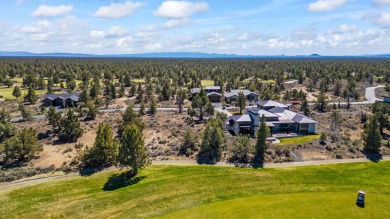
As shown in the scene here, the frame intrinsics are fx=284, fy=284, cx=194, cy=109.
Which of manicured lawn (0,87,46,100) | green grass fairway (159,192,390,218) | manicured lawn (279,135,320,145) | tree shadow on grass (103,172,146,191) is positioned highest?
manicured lawn (0,87,46,100)

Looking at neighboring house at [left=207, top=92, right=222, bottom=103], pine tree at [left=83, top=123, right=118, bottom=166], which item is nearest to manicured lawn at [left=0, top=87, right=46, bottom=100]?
neighboring house at [left=207, top=92, right=222, bottom=103]

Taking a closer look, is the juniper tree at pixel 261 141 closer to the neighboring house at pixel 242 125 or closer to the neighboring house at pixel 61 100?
the neighboring house at pixel 242 125

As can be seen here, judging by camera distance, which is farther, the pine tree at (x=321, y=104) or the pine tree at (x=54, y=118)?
the pine tree at (x=321, y=104)

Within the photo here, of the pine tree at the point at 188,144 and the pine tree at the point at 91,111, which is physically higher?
the pine tree at the point at 91,111

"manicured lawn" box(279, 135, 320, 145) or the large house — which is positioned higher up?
the large house

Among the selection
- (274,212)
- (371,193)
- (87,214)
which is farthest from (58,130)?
(371,193)

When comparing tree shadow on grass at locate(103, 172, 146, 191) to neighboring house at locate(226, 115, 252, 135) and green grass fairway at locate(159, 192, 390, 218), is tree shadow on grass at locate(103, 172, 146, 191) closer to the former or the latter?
green grass fairway at locate(159, 192, 390, 218)

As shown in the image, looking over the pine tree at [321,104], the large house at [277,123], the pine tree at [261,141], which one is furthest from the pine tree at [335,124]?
the pine tree at [321,104]
